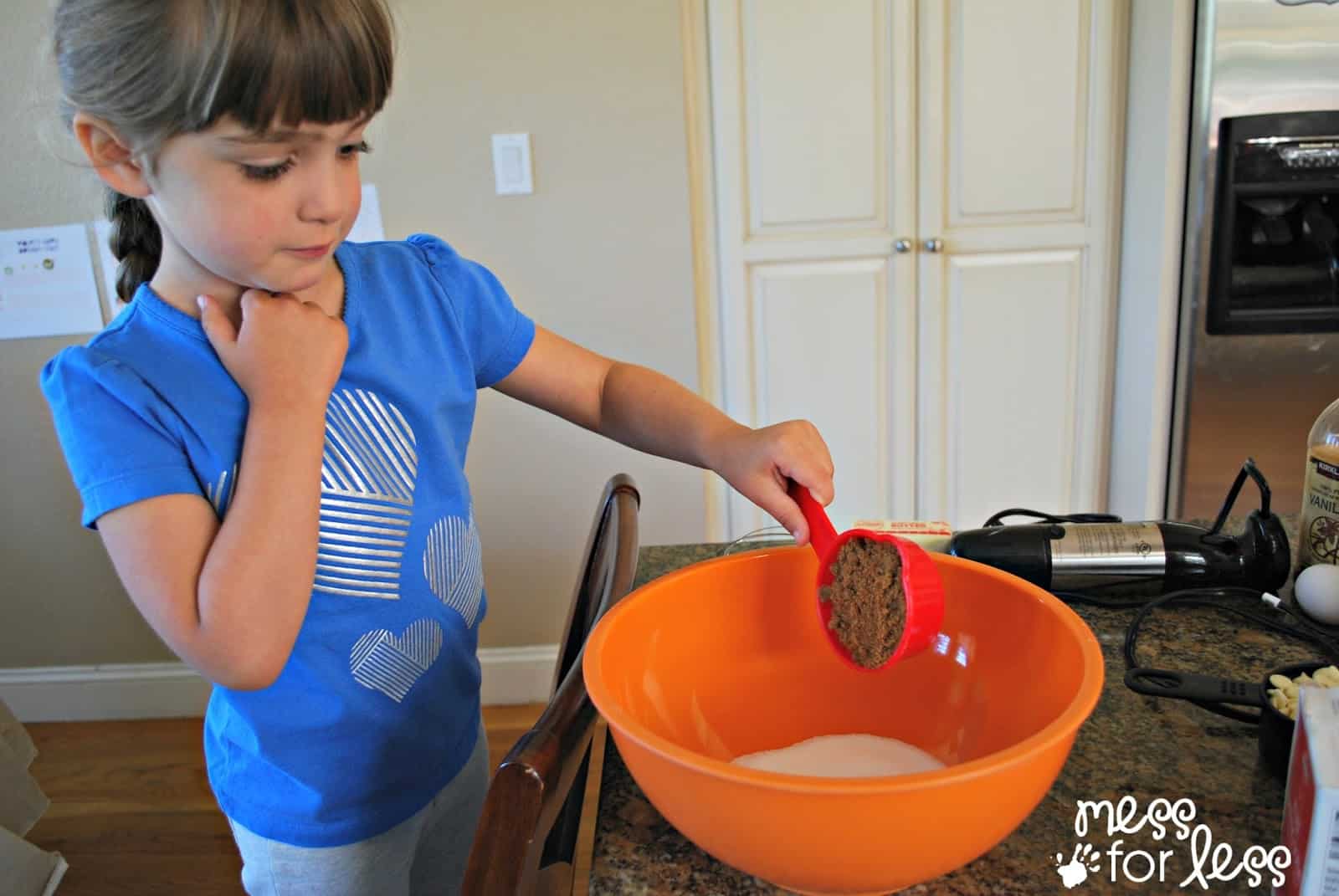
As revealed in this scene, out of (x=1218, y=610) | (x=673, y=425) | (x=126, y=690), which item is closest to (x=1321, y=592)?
(x=1218, y=610)

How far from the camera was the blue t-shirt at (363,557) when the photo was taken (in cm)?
64

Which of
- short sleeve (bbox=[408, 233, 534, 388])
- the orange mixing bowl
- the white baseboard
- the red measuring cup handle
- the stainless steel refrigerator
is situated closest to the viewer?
the orange mixing bowl

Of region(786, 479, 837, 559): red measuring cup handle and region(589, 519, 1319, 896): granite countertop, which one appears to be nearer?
region(589, 519, 1319, 896): granite countertop

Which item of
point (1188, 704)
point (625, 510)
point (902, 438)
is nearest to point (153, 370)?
point (625, 510)

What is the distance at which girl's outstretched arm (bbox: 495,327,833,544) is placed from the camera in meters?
0.73

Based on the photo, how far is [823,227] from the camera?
6.79 ft

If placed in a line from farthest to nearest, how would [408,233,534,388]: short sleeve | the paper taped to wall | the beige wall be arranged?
the paper taped to wall, the beige wall, [408,233,534,388]: short sleeve

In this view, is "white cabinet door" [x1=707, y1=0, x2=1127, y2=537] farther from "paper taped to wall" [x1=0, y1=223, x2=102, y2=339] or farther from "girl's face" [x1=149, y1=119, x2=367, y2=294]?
"girl's face" [x1=149, y1=119, x2=367, y2=294]

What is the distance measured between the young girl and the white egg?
370 millimetres

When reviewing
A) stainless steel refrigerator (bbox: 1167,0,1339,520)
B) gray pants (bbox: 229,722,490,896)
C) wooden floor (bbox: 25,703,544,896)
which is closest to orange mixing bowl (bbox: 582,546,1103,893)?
gray pants (bbox: 229,722,490,896)

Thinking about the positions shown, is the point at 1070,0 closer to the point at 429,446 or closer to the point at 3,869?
the point at 429,446

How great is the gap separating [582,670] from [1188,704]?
407 mm

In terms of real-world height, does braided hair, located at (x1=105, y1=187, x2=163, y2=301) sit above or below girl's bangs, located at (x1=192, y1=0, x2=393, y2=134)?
below

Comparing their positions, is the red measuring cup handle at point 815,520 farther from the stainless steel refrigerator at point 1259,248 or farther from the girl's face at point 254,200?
the stainless steel refrigerator at point 1259,248
